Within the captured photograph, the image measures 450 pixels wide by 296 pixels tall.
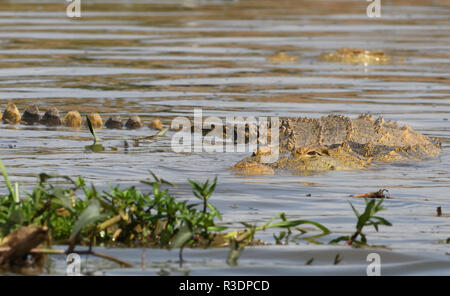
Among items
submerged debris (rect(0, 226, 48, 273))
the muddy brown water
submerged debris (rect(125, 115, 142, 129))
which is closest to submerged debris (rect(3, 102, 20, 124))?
the muddy brown water

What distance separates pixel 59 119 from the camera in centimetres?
1208

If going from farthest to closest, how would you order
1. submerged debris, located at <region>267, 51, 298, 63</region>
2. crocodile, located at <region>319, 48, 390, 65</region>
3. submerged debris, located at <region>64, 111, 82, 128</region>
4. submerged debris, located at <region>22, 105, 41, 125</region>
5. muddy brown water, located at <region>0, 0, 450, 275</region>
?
crocodile, located at <region>319, 48, 390, 65</region>
submerged debris, located at <region>267, 51, 298, 63</region>
submerged debris, located at <region>22, 105, 41, 125</region>
submerged debris, located at <region>64, 111, 82, 128</region>
muddy brown water, located at <region>0, 0, 450, 275</region>

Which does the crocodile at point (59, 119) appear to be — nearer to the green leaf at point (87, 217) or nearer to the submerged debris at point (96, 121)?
the submerged debris at point (96, 121)

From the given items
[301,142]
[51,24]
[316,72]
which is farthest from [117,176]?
[51,24]

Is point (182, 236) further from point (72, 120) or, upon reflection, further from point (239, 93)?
point (239, 93)

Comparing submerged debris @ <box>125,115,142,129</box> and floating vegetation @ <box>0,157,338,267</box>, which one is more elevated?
submerged debris @ <box>125,115,142,129</box>

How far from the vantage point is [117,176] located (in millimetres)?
8719

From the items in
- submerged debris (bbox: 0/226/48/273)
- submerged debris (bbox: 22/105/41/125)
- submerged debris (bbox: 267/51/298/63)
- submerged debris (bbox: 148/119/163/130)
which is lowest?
submerged debris (bbox: 0/226/48/273)

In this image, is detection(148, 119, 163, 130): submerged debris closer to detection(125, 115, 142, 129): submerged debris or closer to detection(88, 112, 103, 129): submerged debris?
detection(125, 115, 142, 129): submerged debris

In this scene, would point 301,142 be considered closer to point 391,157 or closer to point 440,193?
point 391,157

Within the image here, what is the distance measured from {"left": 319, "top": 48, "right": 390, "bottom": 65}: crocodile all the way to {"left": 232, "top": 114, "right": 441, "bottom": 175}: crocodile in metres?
8.28

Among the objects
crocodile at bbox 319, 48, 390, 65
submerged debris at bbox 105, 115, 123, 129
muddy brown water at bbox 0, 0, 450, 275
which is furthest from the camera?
crocodile at bbox 319, 48, 390, 65

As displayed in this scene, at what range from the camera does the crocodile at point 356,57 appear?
19047mm

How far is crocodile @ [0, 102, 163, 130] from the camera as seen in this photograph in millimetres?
11883
